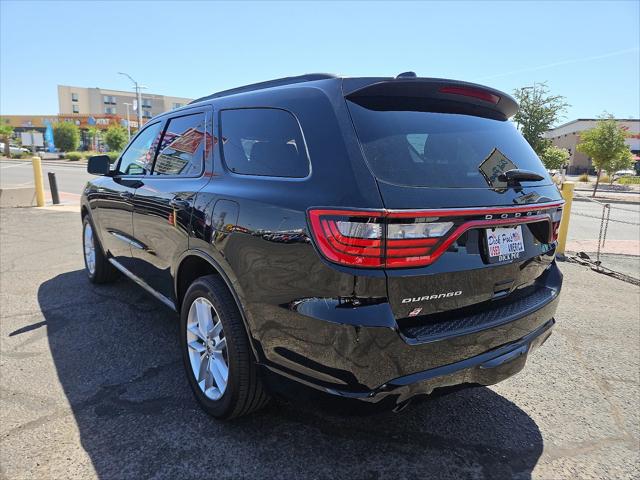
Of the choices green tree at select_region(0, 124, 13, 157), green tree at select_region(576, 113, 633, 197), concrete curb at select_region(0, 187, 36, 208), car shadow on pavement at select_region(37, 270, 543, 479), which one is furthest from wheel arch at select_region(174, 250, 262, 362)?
green tree at select_region(0, 124, 13, 157)


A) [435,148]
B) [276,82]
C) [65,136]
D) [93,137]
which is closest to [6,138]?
[65,136]

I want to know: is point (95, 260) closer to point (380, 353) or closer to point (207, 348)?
point (207, 348)

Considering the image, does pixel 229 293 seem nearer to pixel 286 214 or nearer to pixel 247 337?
pixel 247 337

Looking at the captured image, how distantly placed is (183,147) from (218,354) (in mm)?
1512

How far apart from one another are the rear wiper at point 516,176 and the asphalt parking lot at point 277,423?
141cm

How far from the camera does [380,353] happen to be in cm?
182

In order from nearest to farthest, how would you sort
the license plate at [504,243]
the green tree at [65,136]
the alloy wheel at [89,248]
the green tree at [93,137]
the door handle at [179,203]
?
the license plate at [504,243]
the door handle at [179,203]
the alloy wheel at [89,248]
the green tree at [65,136]
the green tree at [93,137]

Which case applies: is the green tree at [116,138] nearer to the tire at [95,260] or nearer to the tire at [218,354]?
the tire at [95,260]

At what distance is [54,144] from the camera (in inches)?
2475

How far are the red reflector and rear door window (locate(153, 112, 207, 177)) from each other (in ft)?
5.13

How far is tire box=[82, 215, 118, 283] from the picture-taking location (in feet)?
16.4

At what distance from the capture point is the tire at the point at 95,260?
498cm

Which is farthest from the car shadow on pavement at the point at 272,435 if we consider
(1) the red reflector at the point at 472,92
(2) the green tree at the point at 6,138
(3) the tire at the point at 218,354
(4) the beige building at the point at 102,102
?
(4) the beige building at the point at 102,102

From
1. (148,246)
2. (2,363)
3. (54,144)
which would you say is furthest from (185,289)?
(54,144)
